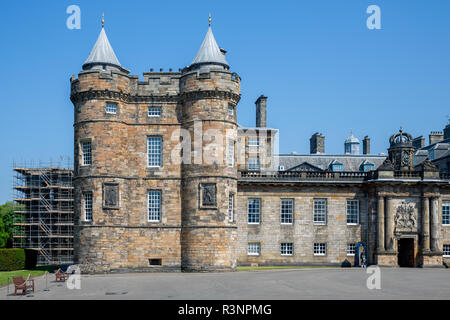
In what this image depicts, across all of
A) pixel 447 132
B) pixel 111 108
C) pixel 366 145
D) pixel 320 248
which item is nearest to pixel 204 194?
pixel 111 108

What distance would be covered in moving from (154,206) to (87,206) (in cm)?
475

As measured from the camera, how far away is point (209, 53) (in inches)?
1507

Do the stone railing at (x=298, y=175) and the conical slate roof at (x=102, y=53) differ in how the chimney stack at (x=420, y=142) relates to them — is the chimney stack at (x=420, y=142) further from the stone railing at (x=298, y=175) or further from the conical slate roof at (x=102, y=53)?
the conical slate roof at (x=102, y=53)

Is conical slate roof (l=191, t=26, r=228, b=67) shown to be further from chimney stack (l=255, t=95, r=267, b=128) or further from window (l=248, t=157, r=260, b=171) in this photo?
window (l=248, t=157, r=260, b=171)

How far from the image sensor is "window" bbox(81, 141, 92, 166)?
36391mm

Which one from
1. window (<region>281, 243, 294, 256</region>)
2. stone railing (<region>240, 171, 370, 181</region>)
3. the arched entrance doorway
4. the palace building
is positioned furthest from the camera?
stone railing (<region>240, 171, 370, 181</region>)

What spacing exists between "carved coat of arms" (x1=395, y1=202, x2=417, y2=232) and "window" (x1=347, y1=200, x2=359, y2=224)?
3.16 metres

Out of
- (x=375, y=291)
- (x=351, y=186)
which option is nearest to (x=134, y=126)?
(x=351, y=186)

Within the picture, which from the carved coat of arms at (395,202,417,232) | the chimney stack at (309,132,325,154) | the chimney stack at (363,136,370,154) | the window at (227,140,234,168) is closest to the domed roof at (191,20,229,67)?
the window at (227,140,234,168)

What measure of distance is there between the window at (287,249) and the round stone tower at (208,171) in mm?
6262

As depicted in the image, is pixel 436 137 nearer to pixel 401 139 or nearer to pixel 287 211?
pixel 401 139

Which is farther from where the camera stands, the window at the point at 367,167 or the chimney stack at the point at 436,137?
the chimney stack at the point at 436,137

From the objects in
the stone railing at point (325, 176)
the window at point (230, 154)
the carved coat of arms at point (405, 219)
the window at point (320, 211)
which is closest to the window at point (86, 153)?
the window at point (230, 154)

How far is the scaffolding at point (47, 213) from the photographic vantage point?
55812mm
